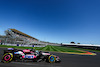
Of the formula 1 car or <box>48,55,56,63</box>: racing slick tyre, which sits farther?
<box>48,55,56,63</box>: racing slick tyre

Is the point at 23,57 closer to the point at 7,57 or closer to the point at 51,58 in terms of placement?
the point at 7,57

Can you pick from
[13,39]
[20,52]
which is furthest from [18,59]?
[13,39]

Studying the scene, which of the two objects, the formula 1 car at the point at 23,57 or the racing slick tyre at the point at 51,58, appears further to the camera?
the racing slick tyre at the point at 51,58

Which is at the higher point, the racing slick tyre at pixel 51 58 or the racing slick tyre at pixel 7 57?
the racing slick tyre at pixel 7 57

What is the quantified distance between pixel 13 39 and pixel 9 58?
1439 inches

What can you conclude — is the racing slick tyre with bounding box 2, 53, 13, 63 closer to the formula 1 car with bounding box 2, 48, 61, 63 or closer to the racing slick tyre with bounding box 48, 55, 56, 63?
the formula 1 car with bounding box 2, 48, 61, 63

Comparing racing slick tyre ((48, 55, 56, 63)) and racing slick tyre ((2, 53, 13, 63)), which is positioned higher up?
racing slick tyre ((2, 53, 13, 63))

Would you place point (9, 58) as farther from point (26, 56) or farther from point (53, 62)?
point (53, 62)

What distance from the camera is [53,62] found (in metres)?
4.21

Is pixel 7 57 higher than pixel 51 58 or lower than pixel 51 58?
higher

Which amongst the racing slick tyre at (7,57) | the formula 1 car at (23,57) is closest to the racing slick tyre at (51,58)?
the formula 1 car at (23,57)

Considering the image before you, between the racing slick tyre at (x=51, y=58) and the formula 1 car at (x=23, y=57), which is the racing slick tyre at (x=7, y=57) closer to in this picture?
the formula 1 car at (x=23, y=57)

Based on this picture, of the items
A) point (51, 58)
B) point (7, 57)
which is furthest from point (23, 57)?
point (51, 58)

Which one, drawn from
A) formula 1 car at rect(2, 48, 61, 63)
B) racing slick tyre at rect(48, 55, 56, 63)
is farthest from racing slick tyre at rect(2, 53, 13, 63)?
racing slick tyre at rect(48, 55, 56, 63)
